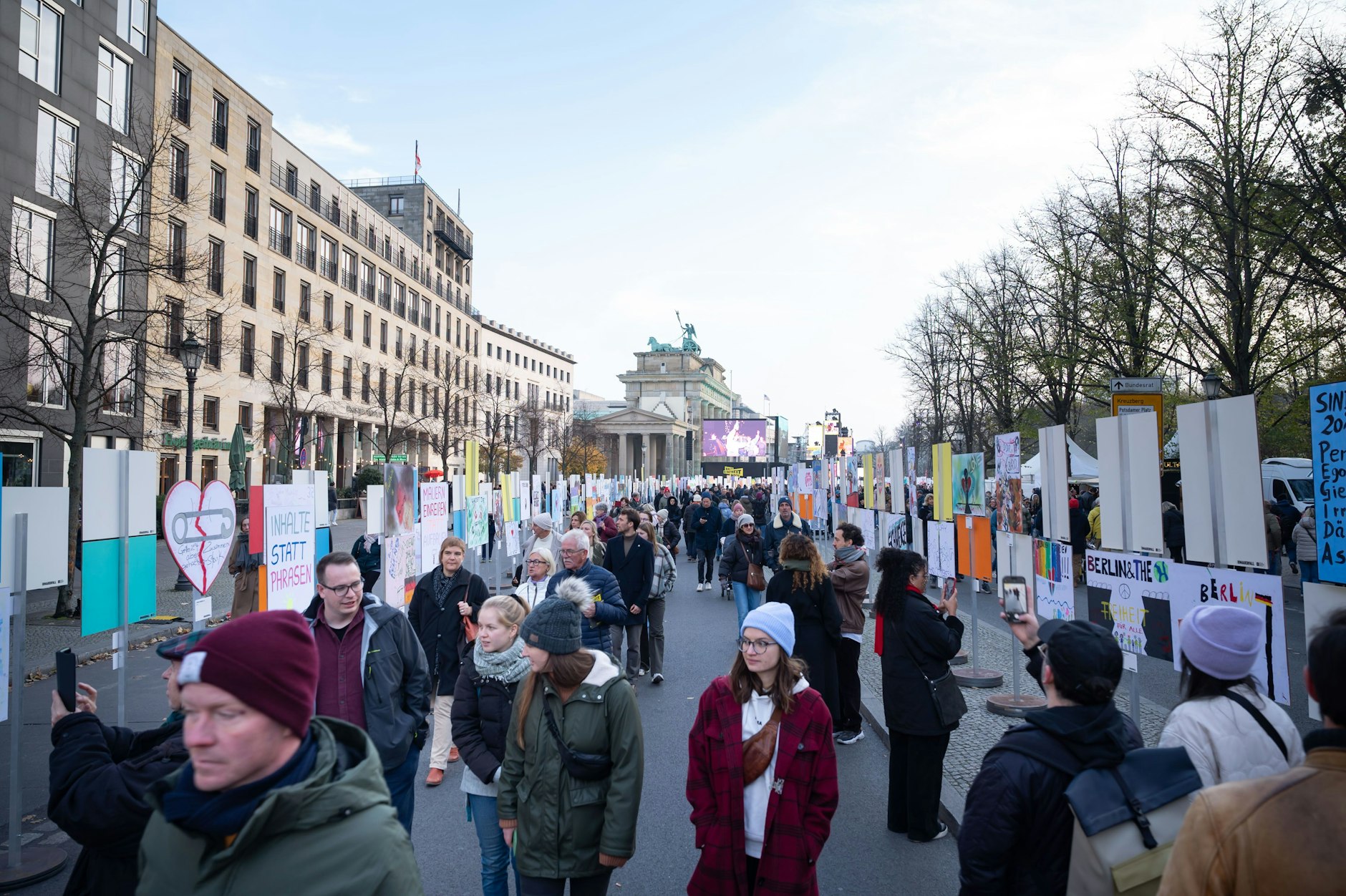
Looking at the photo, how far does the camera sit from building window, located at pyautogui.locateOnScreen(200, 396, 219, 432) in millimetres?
38562

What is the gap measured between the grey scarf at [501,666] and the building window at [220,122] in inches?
1684

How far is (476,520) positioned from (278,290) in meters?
37.7

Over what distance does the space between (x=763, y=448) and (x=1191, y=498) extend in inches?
2554

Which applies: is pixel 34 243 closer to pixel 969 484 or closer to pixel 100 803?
pixel 969 484

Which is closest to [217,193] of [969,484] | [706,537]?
[706,537]

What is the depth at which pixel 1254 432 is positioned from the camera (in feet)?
15.4

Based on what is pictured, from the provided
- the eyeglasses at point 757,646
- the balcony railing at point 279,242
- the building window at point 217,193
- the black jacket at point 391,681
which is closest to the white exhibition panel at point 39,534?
the black jacket at point 391,681

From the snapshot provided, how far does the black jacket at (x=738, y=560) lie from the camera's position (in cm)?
1128

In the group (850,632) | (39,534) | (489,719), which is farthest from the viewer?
(850,632)

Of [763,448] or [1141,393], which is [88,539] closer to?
[1141,393]

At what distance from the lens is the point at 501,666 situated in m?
4.20

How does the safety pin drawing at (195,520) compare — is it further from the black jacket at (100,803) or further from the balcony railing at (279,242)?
the balcony railing at (279,242)

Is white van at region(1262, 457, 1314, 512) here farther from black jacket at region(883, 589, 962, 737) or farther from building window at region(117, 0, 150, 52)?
building window at region(117, 0, 150, 52)

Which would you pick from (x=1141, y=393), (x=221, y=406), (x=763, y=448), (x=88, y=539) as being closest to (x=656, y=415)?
(x=763, y=448)
